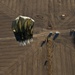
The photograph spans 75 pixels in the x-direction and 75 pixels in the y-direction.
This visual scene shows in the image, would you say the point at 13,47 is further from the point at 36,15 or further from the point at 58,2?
the point at 58,2

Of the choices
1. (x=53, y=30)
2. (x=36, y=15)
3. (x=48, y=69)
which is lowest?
(x=48, y=69)

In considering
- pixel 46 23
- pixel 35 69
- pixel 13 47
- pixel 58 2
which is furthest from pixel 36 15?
pixel 35 69

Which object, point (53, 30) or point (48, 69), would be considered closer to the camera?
point (48, 69)

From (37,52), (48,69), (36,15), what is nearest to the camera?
(48,69)

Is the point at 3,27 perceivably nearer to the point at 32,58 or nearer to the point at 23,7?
the point at 23,7

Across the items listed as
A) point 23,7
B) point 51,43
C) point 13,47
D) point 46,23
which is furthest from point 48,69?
point 23,7

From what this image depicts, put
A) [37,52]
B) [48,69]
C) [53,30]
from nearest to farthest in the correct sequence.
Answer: [48,69]
[37,52]
[53,30]

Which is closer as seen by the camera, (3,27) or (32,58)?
(32,58)

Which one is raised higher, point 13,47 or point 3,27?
point 3,27

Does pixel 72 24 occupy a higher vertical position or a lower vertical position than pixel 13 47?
higher
